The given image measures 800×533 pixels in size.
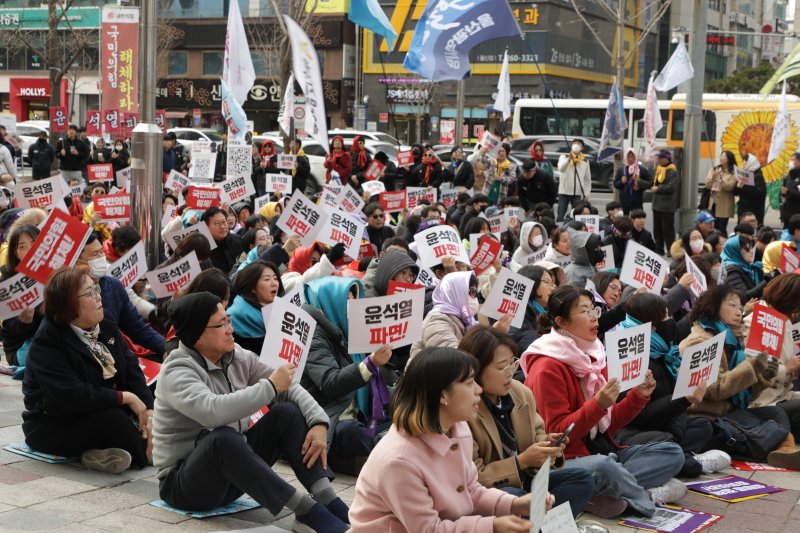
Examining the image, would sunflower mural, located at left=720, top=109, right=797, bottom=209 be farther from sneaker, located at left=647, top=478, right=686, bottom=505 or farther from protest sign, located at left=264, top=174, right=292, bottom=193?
sneaker, located at left=647, top=478, right=686, bottom=505

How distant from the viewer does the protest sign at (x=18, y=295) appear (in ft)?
22.0

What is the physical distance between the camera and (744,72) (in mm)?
45906

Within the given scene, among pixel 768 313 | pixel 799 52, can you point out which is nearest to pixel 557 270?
pixel 768 313

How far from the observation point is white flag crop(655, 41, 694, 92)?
17.4 metres

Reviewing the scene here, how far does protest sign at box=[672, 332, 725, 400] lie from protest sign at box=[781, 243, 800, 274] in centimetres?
378

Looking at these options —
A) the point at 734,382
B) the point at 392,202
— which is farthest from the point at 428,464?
the point at 392,202

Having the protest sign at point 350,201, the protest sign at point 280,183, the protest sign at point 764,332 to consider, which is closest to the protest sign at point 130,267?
the protest sign at point 764,332

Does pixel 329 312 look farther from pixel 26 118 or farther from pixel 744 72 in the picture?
pixel 26 118

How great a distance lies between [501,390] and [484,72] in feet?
142

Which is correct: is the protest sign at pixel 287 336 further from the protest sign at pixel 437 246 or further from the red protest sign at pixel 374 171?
the red protest sign at pixel 374 171

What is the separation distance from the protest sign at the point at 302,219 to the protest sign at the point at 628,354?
4.49 metres

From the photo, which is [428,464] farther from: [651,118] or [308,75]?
[651,118]

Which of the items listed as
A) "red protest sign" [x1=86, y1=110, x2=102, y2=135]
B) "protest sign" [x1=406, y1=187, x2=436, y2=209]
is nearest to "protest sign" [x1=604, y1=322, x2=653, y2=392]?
"protest sign" [x1=406, y1=187, x2=436, y2=209]

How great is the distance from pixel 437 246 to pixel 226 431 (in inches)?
162
